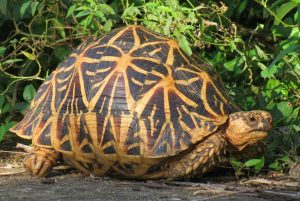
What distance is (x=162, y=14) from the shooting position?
5156mm

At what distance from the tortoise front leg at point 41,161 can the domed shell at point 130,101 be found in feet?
0.21

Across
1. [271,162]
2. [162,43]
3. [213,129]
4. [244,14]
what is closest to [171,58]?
[162,43]

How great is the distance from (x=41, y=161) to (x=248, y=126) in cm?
128

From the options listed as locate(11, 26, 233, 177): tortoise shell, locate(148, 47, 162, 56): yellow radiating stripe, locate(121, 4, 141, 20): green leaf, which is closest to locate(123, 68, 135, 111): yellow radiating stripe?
locate(11, 26, 233, 177): tortoise shell

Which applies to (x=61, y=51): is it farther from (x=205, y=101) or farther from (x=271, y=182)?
(x=271, y=182)

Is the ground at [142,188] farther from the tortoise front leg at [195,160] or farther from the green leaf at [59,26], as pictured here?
the green leaf at [59,26]

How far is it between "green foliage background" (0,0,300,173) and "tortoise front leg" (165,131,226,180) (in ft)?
0.79

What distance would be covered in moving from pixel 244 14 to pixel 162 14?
1.95 meters

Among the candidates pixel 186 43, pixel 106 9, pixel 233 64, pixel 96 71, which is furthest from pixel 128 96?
pixel 233 64

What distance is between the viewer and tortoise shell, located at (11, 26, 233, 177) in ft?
14.0

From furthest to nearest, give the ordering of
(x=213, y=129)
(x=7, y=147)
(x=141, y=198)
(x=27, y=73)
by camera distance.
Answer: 1. (x=27, y=73)
2. (x=7, y=147)
3. (x=213, y=129)
4. (x=141, y=198)

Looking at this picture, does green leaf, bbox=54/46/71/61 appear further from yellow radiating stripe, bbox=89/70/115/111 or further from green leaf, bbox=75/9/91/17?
yellow radiating stripe, bbox=89/70/115/111

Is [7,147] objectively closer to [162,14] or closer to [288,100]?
[162,14]

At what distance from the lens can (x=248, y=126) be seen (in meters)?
4.44
